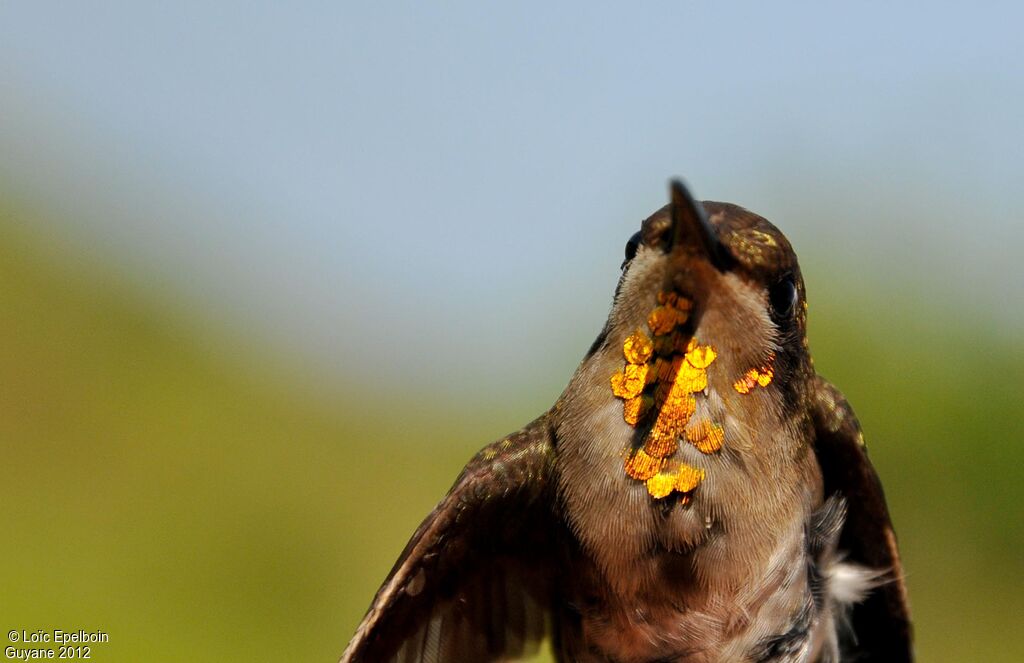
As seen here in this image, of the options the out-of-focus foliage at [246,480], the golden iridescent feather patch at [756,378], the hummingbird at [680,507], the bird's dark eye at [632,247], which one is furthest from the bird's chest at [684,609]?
the out-of-focus foliage at [246,480]

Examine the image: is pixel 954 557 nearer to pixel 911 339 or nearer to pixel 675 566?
pixel 911 339

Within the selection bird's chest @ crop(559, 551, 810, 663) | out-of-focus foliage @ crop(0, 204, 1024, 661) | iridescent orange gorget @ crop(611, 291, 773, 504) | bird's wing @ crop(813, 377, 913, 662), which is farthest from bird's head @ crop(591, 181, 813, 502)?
out-of-focus foliage @ crop(0, 204, 1024, 661)

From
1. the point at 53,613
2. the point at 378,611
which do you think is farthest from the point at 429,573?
the point at 53,613

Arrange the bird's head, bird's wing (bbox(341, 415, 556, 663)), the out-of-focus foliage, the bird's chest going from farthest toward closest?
A: the out-of-focus foliage, bird's wing (bbox(341, 415, 556, 663)), the bird's chest, the bird's head

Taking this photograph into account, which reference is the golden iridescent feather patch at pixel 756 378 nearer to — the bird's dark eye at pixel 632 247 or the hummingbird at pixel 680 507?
the hummingbird at pixel 680 507

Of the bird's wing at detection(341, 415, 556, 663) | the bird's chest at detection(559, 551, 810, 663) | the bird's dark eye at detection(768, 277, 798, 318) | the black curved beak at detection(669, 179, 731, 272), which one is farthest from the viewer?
the bird's wing at detection(341, 415, 556, 663)

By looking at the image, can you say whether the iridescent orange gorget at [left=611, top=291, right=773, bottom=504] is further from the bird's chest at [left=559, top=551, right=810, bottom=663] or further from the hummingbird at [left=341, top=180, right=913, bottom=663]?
the bird's chest at [left=559, top=551, right=810, bottom=663]

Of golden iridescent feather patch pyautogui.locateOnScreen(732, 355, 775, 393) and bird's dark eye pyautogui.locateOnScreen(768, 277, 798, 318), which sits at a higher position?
Answer: bird's dark eye pyautogui.locateOnScreen(768, 277, 798, 318)

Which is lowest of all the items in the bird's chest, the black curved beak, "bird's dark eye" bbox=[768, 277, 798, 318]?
the bird's chest
